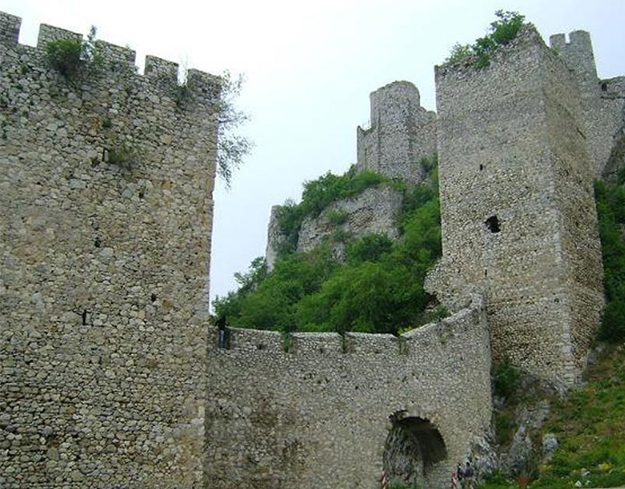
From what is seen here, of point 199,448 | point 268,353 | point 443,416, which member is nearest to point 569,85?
point 443,416

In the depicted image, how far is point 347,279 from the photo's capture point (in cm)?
2738

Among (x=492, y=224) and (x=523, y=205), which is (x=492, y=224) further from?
(x=523, y=205)

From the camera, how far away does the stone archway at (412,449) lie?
65.6 ft

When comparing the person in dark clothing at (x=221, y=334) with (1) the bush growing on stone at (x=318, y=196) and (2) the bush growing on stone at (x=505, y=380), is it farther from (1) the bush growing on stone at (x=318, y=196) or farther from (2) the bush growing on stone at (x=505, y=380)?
(1) the bush growing on stone at (x=318, y=196)

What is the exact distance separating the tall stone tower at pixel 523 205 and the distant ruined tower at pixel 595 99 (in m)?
10.6

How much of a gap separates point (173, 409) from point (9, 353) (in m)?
2.57

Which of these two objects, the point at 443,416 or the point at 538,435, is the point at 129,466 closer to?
the point at 443,416

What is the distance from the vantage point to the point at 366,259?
3666 cm

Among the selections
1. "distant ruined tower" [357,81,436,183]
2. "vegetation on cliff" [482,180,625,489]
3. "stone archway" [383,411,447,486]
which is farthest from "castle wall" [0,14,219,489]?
"distant ruined tower" [357,81,436,183]

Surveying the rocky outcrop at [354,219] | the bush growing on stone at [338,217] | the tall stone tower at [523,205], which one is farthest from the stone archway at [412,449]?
the bush growing on stone at [338,217]

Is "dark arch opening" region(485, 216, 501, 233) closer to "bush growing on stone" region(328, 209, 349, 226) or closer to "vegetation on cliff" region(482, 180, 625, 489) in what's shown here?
"vegetation on cliff" region(482, 180, 625, 489)

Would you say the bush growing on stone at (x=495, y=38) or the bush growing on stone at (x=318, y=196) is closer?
the bush growing on stone at (x=495, y=38)

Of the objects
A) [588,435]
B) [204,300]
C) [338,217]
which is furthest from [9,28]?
[338,217]

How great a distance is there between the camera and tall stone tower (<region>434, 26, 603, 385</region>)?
22.7 m
